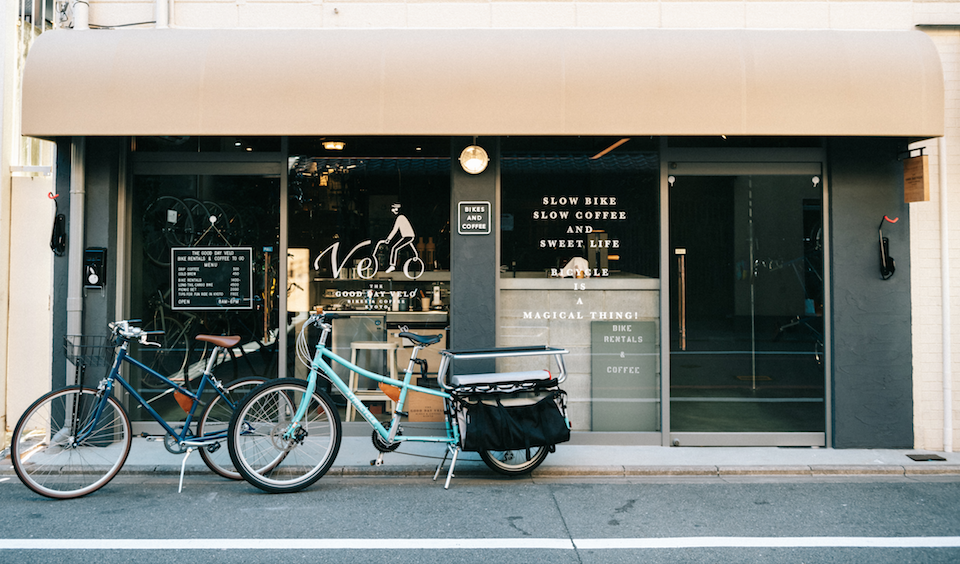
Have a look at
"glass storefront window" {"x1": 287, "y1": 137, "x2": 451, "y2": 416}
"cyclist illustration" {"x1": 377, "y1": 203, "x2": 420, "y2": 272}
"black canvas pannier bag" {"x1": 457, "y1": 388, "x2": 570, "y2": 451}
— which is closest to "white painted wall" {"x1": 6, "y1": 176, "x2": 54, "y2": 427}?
"glass storefront window" {"x1": 287, "y1": 137, "x2": 451, "y2": 416}

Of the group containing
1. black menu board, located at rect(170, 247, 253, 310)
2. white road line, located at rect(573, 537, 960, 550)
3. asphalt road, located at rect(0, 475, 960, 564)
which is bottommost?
white road line, located at rect(573, 537, 960, 550)

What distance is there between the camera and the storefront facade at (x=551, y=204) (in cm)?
603

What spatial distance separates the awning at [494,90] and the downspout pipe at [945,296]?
682mm

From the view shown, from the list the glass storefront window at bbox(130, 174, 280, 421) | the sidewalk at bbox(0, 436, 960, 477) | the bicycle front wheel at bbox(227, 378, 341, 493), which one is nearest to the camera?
the bicycle front wheel at bbox(227, 378, 341, 493)

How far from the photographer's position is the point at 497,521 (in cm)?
470

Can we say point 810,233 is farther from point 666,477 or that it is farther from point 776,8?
point 666,477

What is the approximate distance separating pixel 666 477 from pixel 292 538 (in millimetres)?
3203

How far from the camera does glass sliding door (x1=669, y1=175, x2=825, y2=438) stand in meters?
6.80

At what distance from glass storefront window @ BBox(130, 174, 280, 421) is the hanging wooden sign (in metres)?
6.18

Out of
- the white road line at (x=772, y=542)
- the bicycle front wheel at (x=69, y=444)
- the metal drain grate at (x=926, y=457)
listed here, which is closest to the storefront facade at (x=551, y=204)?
the metal drain grate at (x=926, y=457)

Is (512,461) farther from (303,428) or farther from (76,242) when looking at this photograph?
(76,242)

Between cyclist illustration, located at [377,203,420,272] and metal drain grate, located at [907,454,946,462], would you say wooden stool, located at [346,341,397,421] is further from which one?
metal drain grate, located at [907,454,946,462]

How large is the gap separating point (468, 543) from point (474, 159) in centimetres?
371

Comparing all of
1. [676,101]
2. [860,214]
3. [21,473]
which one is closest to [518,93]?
[676,101]
